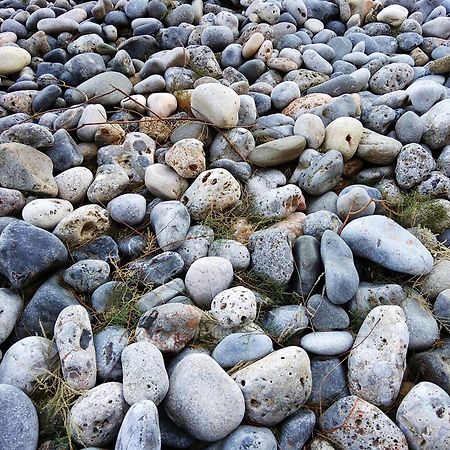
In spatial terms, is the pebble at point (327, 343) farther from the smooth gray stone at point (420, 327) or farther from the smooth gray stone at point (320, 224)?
the smooth gray stone at point (320, 224)

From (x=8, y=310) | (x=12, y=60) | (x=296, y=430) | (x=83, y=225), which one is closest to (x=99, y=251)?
(x=83, y=225)

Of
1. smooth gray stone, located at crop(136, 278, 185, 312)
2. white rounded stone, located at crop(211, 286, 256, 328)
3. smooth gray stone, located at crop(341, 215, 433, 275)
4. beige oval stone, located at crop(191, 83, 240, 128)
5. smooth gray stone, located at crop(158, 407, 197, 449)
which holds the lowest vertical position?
smooth gray stone, located at crop(158, 407, 197, 449)

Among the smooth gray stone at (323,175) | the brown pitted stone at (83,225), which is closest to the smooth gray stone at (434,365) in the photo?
the smooth gray stone at (323,175)

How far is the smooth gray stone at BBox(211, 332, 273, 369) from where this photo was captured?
5.42 feet

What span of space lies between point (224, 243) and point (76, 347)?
2.22ft

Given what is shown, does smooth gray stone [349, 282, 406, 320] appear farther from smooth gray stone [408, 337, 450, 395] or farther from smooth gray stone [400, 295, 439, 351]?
smooth gray stone [408, 337, 450, 395]

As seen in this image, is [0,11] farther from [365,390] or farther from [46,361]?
[365,390]

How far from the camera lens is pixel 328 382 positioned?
166 cm

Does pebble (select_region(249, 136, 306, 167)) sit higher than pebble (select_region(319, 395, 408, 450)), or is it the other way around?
pebble (select_region(249, 136, 306, 167))

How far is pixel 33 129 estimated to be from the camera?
2.32 m

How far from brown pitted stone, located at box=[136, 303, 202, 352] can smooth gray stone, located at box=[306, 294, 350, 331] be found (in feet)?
1.34

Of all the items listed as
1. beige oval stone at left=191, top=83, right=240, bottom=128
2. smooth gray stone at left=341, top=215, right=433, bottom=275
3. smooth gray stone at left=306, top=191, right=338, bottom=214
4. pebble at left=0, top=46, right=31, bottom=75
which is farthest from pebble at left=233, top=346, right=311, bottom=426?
pebble at left=0, top=46, right=31, bottom=75

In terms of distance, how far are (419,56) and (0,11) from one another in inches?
116

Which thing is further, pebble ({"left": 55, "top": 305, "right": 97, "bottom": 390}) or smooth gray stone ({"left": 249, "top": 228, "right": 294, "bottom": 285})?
smooth gray stone ({"left": 249, "top": 228, "right": 294, "bottom": 285})
